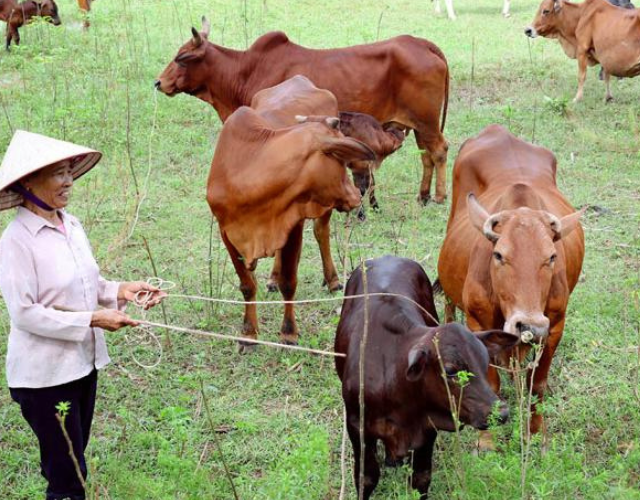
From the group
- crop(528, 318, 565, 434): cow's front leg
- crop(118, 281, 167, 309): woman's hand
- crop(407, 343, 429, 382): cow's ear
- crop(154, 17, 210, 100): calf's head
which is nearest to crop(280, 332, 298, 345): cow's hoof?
crop(528, 318, 565, 434): cow's front leg

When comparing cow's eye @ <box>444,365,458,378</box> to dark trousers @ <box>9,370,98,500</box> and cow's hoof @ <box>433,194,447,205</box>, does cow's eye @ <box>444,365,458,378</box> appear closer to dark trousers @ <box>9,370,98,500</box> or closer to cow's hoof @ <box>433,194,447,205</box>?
dark trousers @ <box>9,370,98,500</box>

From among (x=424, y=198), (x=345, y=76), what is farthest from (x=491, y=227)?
(x=345, y=76)

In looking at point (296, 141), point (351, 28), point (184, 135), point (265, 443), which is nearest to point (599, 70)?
point (351, 28)

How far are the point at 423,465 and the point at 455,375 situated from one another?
0.72 meters

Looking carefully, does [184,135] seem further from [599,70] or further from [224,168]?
[599,70]

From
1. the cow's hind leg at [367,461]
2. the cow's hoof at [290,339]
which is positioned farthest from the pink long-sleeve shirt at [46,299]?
the cow's hoof at [290,339]

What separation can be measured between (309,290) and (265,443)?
85.4 inches

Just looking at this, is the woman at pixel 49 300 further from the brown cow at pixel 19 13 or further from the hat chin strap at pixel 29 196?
the brown cow at pixel 19 13

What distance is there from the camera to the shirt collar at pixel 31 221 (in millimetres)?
A: 3486

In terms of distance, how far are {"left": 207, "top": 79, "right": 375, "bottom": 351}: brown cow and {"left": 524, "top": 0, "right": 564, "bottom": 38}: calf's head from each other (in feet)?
28.4

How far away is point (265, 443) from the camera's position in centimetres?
479

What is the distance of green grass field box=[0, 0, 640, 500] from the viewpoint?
13.9 ft

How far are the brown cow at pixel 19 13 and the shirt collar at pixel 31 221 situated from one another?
9.98 m

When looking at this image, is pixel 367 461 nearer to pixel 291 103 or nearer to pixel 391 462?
pixel 391 462
